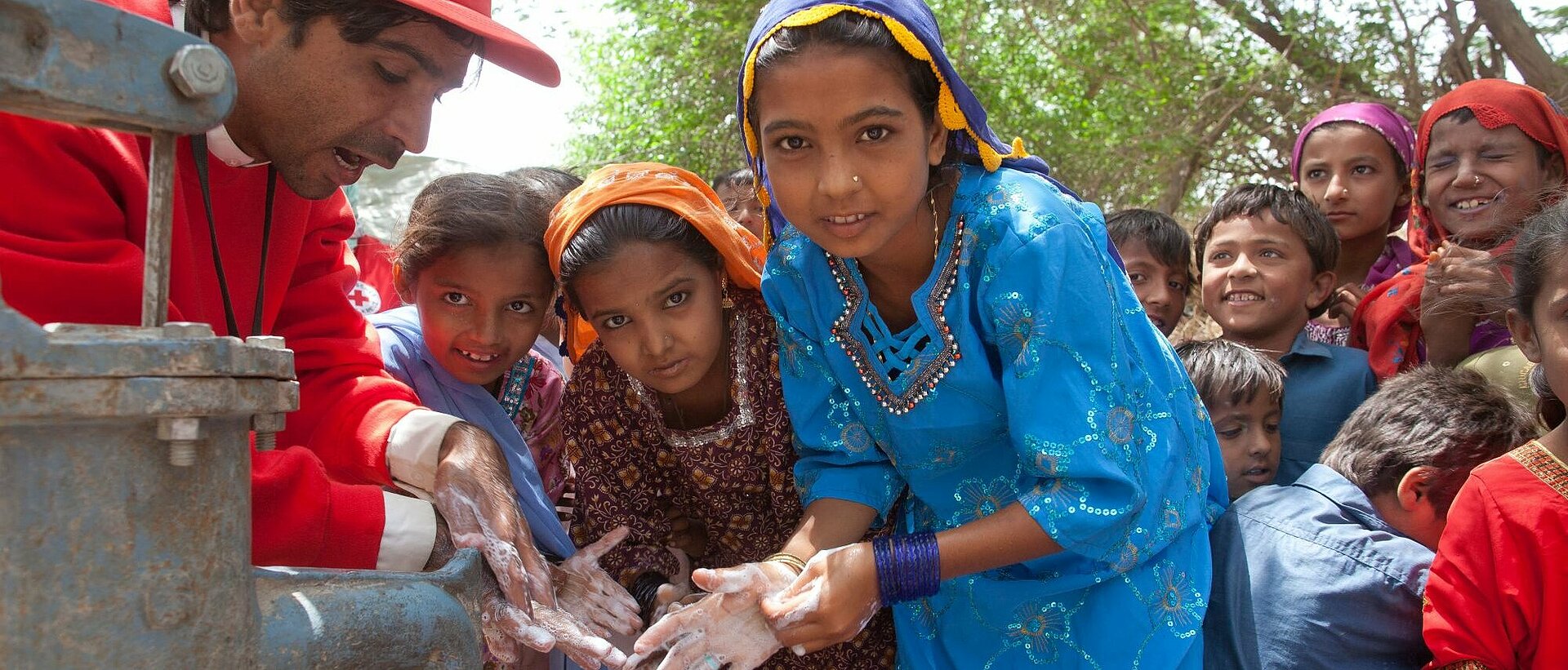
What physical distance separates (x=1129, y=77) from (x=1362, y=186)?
409cm

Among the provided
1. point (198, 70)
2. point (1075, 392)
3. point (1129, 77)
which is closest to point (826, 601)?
point (1075, 392)

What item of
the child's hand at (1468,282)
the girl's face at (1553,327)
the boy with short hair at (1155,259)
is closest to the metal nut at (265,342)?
the girl's face at (1553,327)

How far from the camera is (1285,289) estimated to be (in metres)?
3.36

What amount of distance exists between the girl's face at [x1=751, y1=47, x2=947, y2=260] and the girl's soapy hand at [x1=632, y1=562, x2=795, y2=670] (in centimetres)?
65

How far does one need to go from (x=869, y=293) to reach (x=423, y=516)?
3.19 ft

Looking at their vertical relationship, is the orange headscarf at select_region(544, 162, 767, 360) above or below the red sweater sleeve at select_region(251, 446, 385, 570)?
above

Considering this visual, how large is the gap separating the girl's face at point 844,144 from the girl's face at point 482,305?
85 centimetres

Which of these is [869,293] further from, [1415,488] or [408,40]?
[1415,488]

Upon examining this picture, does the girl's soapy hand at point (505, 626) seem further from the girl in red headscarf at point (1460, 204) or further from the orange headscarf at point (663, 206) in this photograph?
the girl in red headscarf at point (1460, 204)

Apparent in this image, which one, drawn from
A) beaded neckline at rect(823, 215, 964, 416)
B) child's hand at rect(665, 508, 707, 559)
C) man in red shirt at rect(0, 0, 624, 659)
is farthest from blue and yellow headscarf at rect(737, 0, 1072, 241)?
child's hand at rect(665, 508, 707, 559)

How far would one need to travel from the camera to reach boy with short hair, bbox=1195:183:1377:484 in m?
3.14

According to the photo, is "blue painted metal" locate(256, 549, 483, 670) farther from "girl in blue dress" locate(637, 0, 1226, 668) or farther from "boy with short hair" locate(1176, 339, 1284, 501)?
"boy with short hair" locate(1176, 339, 1284, 501)

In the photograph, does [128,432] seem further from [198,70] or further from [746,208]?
[746,208]

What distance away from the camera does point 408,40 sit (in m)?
2.10
